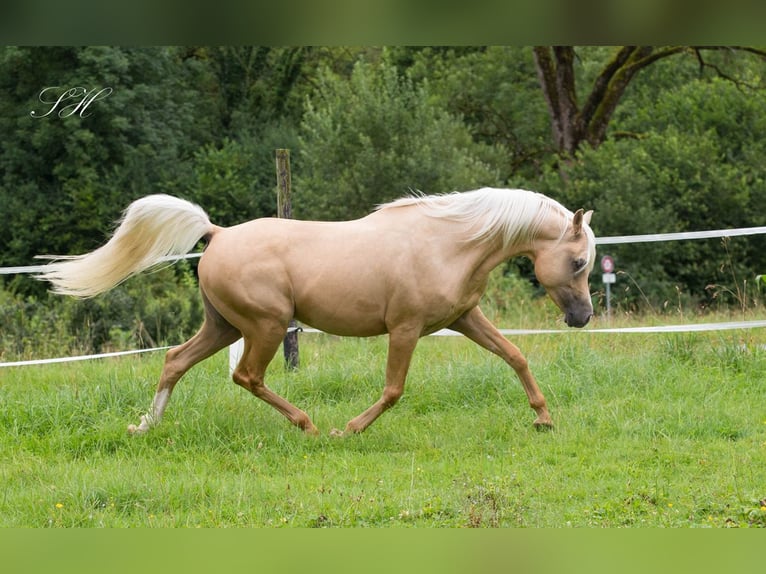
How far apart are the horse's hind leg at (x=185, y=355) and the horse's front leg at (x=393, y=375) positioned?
1094mm

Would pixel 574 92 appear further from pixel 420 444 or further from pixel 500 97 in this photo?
pixel 420 444

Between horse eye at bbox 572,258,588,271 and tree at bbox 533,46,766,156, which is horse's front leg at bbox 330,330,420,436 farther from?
tree at bbox 533,46,766,156

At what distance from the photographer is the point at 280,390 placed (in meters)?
7.37

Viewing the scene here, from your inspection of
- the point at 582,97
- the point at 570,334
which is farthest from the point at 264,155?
the point at 570,334

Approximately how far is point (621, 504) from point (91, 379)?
15.8 ft

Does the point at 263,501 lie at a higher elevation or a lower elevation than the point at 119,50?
lower

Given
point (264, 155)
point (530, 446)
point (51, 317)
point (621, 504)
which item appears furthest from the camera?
point (264, 155)

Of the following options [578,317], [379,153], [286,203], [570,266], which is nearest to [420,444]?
[578,317]

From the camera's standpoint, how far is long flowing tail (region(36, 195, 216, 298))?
20.1ft

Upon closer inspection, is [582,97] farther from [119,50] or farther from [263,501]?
[263,501]

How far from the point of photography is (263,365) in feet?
20.3

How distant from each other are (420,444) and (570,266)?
1.63 m

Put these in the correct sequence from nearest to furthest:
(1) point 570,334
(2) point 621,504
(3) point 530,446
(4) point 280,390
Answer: (2) point 621,504 < (3) point 530,446 < (4) point 280,390 < (1) point 570,334

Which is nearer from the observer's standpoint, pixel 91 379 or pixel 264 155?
pixel 91 379
